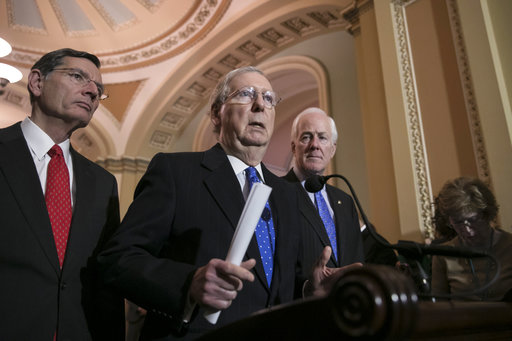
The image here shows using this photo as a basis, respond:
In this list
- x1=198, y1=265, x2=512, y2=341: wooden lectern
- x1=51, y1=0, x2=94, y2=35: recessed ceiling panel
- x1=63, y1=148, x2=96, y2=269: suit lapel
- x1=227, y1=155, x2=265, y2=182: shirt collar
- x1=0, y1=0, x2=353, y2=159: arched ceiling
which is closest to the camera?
x1=198, y1=265, x2=512, y2=341: wooden lectern

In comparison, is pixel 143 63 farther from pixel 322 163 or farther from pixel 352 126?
pixel 322 163

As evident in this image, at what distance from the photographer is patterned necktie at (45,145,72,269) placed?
1406 mm

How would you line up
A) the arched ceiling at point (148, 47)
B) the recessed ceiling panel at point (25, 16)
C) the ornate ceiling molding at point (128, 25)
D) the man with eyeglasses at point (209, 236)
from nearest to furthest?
1. the man with eyeglasses at point (209, 236)
2. the arched ceiling at point (148, 47)
3. the ornate ceiling molding at point (128, 25)
4. the recessed ceiling panel at point (25, 16)

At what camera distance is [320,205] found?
7.18 feet

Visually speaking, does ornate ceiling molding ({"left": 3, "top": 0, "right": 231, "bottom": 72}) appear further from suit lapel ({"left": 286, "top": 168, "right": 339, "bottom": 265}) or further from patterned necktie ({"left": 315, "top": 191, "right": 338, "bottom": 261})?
suit lapel ({"left": 286, "top": 168, "right": 339, "bottom": 265})

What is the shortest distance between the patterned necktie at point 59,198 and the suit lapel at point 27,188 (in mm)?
54

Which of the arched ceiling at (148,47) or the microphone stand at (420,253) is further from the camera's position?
the arched ceiling at (148,47)

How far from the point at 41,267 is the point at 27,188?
28 centimetres

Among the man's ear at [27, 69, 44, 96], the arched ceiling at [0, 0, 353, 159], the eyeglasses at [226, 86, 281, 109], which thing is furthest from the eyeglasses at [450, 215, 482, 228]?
the arched ceiling at [0, 0, 353, 159]

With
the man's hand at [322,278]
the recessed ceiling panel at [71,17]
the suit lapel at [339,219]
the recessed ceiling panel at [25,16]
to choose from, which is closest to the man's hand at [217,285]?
the man's hand at [322,278]

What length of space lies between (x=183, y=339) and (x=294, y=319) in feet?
1.87

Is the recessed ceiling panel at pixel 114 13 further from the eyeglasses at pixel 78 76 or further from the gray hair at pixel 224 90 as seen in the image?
the gray hair at pixel 224 90

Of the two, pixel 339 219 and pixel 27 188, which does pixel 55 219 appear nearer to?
pixel 27 188

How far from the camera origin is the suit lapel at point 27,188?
1.32 metres
